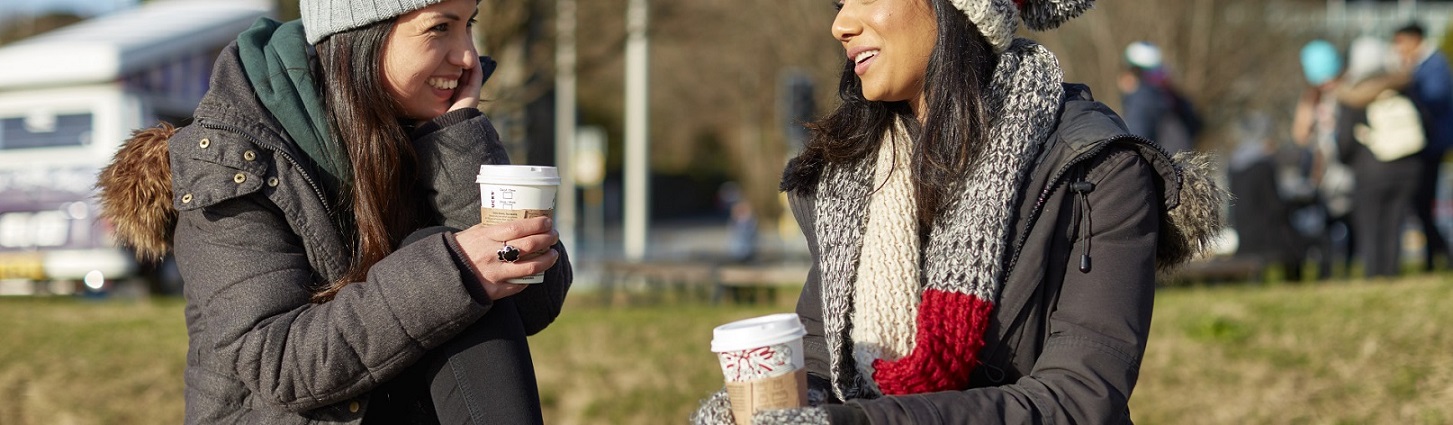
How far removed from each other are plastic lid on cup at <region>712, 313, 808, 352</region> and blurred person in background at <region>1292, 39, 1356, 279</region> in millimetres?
8166

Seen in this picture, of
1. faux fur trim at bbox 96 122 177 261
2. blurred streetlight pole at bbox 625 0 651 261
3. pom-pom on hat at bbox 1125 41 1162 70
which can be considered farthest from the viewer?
blurred streetlight pole at bbox 625 0 651 261

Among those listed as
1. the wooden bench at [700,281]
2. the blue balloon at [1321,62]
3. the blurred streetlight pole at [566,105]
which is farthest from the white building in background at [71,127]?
the blue balloon at [1321,62]

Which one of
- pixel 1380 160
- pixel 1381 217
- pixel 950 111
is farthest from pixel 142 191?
pixel 1381 217

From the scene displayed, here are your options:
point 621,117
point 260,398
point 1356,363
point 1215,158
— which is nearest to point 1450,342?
point 1356,363

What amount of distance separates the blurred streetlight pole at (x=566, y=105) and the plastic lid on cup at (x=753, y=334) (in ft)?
30.3

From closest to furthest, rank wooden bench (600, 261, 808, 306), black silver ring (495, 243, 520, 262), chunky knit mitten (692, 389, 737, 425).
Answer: chunky knit mitten (692, 389, 737, 425)
black silver ring (495, 243, 520, 262)
wooden bench (600, 261, 808, 306)

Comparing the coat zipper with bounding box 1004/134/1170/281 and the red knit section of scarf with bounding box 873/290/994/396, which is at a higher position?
the coat zipper with bounding box 1004/134/1170/281

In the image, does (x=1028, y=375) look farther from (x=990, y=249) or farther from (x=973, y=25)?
(x=973, y=25)

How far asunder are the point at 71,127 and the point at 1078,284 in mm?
13782

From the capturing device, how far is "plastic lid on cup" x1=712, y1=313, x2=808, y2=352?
5.97ft

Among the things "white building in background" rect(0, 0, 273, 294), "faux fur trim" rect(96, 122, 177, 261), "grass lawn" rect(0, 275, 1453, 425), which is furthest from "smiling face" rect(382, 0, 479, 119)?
"white building in background" rect(0, 0, 273, 294)

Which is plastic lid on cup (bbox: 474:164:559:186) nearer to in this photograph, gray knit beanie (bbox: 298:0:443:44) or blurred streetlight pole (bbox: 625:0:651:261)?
gray knit beanie (bbox: 298:0:443:44)

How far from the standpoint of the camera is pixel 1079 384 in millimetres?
2029

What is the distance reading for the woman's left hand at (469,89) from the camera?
257 centimetres
